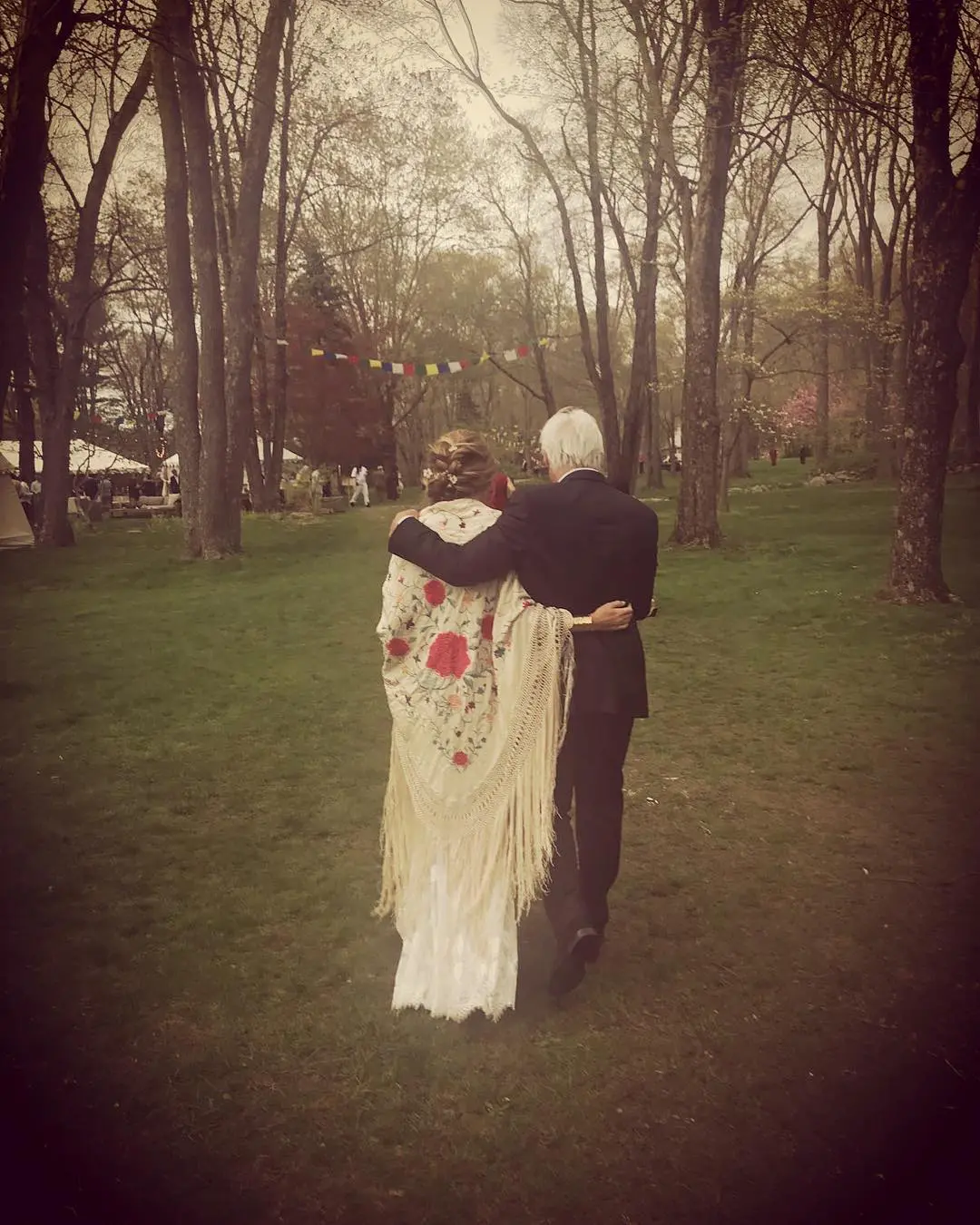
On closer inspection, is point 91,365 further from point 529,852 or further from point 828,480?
point 529,852

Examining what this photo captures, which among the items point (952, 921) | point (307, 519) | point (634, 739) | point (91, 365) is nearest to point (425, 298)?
point (91, 365)

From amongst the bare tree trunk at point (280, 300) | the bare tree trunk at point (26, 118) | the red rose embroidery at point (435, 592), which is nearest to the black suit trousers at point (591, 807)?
the red rose embroidery at point (435, 592)

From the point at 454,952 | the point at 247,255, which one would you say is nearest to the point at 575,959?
the point at 454,952

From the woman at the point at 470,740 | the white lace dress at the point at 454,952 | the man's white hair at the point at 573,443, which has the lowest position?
the white lace dress at the point at 454,952

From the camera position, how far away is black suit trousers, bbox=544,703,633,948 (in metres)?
3.35

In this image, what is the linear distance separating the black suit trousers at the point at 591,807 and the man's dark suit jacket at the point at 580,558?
10 centimetres

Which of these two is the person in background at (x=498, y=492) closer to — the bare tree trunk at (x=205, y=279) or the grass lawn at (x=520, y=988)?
the grass lawn at (x=520, y=988)

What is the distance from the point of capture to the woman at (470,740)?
3133mm

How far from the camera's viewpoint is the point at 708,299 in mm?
15141

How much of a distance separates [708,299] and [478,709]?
13.7m

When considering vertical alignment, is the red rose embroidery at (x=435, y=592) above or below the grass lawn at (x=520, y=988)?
above

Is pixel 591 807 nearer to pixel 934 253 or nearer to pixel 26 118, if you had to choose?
pixel 26 118

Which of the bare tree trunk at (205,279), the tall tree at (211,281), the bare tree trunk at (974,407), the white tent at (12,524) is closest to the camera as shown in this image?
the bare tree trunk at (205,279)

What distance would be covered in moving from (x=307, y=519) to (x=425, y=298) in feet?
67.8
